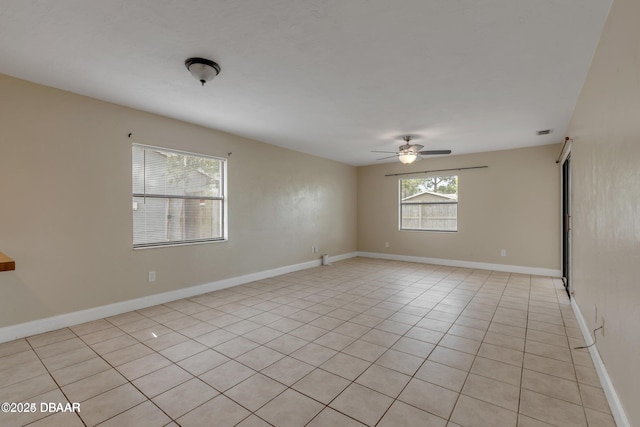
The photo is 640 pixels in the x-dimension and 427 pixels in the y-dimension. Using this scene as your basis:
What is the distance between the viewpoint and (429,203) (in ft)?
22.5

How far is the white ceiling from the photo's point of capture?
6.19ft

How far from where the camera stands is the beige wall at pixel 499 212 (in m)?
5.46

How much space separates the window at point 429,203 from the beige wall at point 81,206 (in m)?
4.09

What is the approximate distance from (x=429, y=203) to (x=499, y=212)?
4.71 ft

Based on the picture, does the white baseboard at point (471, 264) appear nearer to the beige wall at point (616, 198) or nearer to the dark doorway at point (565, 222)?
the dark doorway at point (565, 222)

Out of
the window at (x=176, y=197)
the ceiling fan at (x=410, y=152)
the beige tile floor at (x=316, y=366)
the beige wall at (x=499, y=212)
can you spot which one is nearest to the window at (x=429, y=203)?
the beige wall at (x=499, y=212)

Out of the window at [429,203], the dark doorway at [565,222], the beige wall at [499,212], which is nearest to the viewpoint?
the dark doorway at [565,222]

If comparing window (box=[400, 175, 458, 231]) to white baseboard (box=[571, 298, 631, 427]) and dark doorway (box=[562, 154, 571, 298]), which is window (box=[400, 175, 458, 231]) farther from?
white baseboard (box=[571, 298, 631, 427])

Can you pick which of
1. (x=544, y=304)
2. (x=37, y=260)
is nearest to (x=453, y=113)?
(x=544, y=304)

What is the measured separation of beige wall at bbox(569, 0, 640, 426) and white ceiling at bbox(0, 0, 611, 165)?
35 centimetres

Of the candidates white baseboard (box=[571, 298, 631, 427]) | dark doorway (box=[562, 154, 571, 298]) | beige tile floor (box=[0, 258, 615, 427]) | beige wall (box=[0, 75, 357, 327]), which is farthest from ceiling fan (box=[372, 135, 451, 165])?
white baseboard (box=[571, 298, 631, 427])

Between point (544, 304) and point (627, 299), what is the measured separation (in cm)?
268

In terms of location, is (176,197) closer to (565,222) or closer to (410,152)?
(410,152)

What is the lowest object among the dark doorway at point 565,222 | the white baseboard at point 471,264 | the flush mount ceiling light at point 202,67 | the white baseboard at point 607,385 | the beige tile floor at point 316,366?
the beige tile floor at point 316,366
